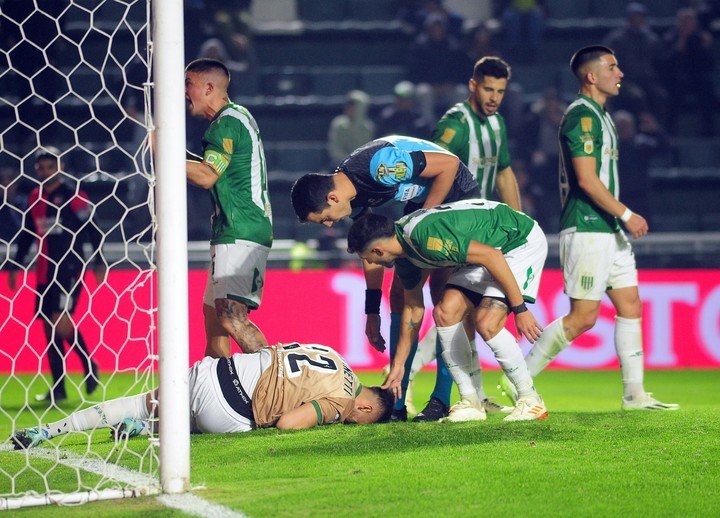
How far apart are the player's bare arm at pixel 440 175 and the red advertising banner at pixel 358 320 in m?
4.09

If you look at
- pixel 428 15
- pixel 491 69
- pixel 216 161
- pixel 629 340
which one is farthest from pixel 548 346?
pixel 428 15

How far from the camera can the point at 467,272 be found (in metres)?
5.82

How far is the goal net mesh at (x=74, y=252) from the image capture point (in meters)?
4.58

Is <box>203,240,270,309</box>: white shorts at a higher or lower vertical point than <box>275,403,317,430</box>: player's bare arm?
higher

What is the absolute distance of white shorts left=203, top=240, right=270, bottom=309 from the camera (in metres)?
6.09

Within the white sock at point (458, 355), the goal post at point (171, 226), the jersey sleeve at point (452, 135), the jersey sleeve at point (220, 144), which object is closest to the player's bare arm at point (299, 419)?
the white sock at point (458, 355)

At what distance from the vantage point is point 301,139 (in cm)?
1460

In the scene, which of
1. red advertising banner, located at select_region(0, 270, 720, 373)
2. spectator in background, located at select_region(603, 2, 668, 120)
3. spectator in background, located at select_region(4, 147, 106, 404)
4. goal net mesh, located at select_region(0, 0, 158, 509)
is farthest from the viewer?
spectator in background, located at select_region(603, 2, 668, 120)

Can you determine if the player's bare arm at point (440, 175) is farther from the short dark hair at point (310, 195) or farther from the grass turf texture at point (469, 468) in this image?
the grass turf texture at point (469, 468)

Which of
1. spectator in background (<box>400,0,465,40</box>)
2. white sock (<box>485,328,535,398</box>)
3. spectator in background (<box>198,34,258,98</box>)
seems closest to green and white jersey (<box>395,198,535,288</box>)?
white sock (<box>485,328,535,398</box>)

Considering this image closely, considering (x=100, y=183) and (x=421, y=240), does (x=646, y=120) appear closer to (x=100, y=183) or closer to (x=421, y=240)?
(x=100, y=183)

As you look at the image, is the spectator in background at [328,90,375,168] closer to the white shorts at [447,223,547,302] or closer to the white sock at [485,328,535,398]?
the white shorts at [447,223,547,302]

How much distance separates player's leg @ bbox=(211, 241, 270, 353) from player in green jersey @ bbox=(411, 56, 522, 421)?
3.64 ft

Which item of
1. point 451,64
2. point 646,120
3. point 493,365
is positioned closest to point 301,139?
point 451,64
